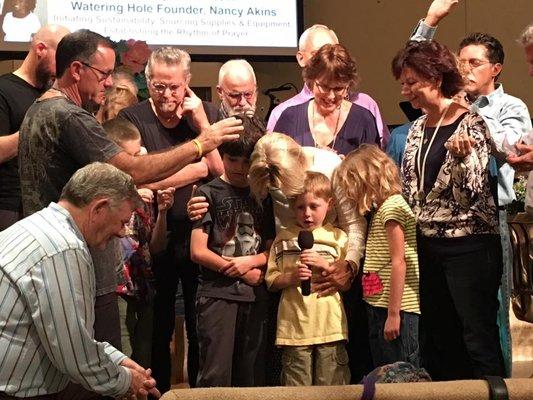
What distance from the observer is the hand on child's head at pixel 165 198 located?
3.94 m

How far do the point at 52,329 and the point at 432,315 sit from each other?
161 centimetres

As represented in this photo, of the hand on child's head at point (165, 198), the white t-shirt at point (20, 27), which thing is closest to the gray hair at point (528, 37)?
the hand on child's head at point (165, 198)

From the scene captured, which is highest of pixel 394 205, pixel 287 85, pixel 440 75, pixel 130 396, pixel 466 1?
pixel 466 1

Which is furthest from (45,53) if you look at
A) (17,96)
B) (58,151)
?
(58,151)

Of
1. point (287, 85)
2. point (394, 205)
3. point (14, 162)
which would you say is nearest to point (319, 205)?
point (394, 205)

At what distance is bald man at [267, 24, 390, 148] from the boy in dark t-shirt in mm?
548

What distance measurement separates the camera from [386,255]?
12.2ft

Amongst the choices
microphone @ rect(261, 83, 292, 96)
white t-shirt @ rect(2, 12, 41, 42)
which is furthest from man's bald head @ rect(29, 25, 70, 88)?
microphone @ rect(261, 83, 292, 96)

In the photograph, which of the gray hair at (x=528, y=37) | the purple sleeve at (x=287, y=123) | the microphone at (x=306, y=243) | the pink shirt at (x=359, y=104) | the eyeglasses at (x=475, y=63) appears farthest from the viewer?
the eyeglasses at (x=475, y=63)

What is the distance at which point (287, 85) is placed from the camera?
25.3 feet

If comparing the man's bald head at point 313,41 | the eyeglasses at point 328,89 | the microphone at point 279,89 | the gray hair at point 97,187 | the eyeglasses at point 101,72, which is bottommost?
the gray hair at point 97,187

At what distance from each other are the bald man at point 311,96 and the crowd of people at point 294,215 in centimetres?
18

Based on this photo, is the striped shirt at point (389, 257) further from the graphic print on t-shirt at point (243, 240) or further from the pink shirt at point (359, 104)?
the pink shirt at point (359, 104)

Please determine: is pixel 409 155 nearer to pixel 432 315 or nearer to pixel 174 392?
pixel 432 315
